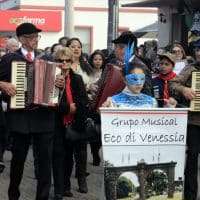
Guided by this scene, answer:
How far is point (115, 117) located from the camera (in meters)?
6.06

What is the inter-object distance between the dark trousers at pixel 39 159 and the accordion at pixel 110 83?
0.89m

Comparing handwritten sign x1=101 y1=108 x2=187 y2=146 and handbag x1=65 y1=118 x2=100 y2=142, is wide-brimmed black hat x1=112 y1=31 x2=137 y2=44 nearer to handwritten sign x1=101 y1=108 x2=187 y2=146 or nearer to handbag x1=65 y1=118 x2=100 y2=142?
handbag x1=65 y1=118 x2=100 y2=142

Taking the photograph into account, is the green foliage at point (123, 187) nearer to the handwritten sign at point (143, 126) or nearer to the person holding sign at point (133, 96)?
the handwritten sign at point (143, 126)

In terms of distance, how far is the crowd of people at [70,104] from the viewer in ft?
22.2

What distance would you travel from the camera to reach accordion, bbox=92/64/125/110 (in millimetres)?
7500

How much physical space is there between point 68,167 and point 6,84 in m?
2.00

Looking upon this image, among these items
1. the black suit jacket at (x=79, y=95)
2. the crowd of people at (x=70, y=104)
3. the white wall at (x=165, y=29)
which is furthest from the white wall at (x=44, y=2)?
the black suit jacket at (x=79, y=95)

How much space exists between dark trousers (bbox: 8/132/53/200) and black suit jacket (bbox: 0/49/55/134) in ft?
0.31

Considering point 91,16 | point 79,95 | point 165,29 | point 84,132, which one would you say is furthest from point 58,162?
point 91,16

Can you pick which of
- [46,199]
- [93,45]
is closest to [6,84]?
[46,199]

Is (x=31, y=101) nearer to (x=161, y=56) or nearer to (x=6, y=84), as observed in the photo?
(x=6, y=84)

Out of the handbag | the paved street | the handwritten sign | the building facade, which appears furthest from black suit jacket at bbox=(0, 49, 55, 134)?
the building facade

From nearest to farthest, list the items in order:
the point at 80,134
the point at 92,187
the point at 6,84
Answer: the point at 6,84
the point at 80,134
the point at 92,187

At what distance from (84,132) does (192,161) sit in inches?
58.1
